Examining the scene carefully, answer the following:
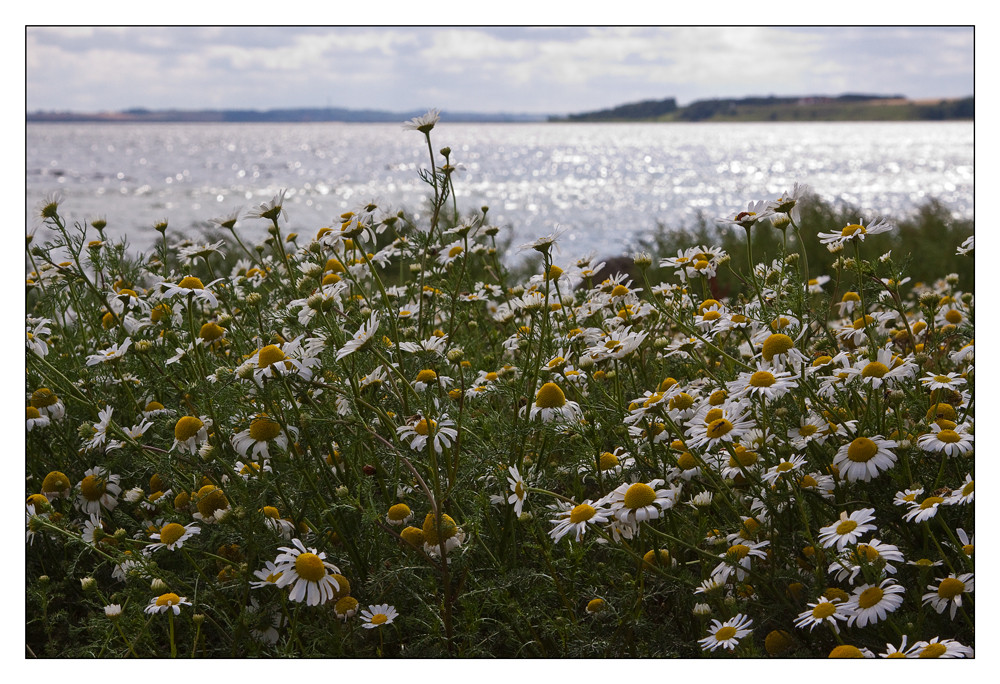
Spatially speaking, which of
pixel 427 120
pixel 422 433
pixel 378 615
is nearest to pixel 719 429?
pixel 422 433

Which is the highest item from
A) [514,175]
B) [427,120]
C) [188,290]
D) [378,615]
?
[514,175]

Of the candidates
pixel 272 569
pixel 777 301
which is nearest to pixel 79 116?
pixel 272 569

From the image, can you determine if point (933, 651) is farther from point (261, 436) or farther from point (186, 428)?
point (186, 428)

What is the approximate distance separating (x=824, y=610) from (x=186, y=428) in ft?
4.43

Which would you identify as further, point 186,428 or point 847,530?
point 186,428

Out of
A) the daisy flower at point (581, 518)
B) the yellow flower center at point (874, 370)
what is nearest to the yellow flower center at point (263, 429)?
the daisy flower at point (581, 518)

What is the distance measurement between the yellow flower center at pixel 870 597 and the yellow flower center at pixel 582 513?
1.62 feet

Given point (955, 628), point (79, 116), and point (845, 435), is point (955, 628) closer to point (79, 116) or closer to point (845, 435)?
point (845, 435)

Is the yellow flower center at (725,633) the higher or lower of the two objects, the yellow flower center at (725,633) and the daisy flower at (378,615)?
the higher

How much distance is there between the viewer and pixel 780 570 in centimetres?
171

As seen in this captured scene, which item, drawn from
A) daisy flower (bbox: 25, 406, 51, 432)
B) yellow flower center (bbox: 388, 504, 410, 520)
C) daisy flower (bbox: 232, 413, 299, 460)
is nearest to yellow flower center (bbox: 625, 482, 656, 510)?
yellow flower center (bbox: 388, 504, 410, 520)

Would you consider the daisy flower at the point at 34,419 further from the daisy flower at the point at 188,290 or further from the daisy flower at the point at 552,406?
the daisy flower at the point at 552,406

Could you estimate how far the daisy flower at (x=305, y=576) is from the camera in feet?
5.10

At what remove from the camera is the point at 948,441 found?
5.33ft
